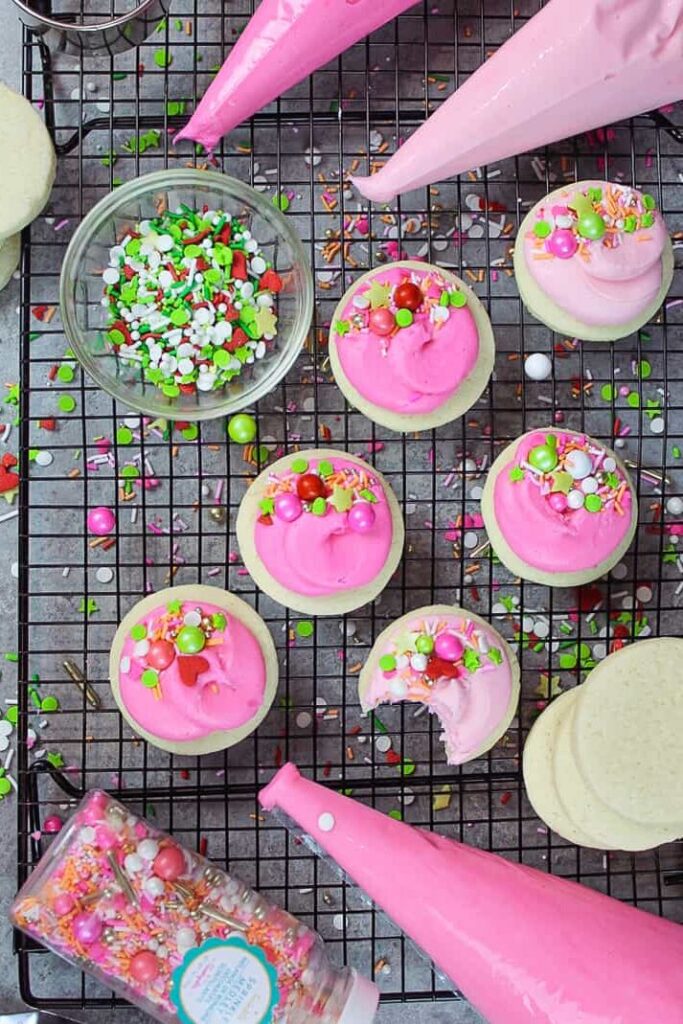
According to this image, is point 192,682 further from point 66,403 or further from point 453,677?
point 66,403

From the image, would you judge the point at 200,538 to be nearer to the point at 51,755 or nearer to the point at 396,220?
the point at 51,755

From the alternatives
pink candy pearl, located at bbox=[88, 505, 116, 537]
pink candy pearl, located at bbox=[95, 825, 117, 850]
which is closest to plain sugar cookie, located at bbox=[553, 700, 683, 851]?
pink candy pearl, located at bbox=[95, 825, 117, 850]

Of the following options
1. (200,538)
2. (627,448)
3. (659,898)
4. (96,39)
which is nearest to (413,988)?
(659,898)

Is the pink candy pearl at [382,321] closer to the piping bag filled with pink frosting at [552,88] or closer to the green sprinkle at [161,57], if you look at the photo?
the piping bag filled with pink frosting at [552,88]

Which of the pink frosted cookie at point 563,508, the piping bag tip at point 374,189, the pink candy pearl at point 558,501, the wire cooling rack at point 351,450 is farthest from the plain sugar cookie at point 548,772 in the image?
the piping bag tip at point 374,189

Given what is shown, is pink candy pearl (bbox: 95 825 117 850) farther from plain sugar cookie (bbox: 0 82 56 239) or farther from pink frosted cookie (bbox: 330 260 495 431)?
plain sugar cookie (bbox: 0 82 56 239)
